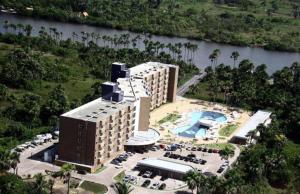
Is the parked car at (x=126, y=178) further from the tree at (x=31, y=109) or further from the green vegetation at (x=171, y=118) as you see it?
the green vegetation at (x=171, y=118)

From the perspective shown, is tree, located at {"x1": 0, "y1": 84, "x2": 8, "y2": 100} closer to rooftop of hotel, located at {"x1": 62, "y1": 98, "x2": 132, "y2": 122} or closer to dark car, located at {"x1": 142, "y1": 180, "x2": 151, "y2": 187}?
rooftop of hotel, located at {"x1": 62, "y1": 98, "x2": 132, "y2": 122}

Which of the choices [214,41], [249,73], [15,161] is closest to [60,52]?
[249,73]

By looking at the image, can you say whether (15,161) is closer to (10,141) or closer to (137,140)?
(10,141)

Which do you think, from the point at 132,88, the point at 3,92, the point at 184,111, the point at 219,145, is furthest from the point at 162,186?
the point at 3,92

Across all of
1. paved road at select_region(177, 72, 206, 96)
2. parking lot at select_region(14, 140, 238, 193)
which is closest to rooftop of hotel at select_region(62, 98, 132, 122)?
parking lot at select_region(14, 140, 238, 193)

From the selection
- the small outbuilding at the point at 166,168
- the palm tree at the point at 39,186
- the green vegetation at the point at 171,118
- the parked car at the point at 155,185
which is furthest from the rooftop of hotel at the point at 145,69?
the palm tree at the point at 39,186

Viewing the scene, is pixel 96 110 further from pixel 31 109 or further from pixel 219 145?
pixel 219 145
